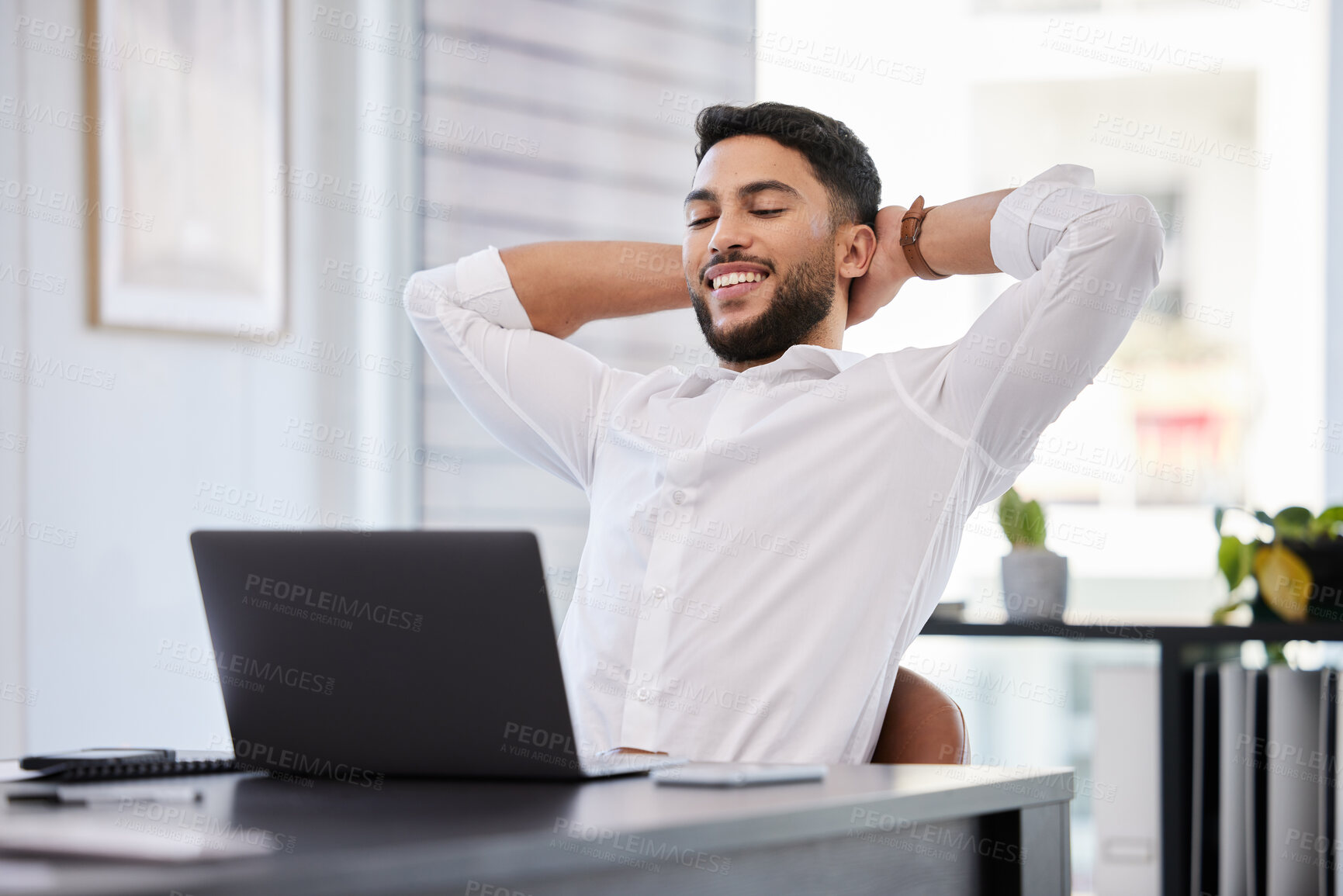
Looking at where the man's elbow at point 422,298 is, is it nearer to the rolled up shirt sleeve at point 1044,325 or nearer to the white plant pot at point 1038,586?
the rolled up shirt sleeve at point 1044,325

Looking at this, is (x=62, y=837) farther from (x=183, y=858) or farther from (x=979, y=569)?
(x=979, y=569)

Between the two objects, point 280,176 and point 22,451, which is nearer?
point 22,451

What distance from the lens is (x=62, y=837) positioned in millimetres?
650

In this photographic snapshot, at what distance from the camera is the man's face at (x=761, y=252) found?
173 cm

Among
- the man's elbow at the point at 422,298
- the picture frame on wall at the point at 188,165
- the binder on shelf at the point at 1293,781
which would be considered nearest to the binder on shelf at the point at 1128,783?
the binder on shelf at the point at 1293,781

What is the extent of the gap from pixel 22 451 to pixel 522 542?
1.66 m

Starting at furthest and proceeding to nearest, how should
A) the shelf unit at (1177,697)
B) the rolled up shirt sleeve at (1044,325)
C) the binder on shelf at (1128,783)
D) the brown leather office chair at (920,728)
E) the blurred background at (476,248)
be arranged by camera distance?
the blurred background at (476,248) < the binder on shelf at (1128,783) < the shelf unit at (1177,697) < the rolled up shirt sleeve at (1044,325) < the brown leather office chair at (920,728)

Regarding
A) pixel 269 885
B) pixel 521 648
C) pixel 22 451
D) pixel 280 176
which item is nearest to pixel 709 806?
pixel 521 648

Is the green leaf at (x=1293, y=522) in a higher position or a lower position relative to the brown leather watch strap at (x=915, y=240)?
lower

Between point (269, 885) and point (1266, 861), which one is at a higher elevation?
point (269, 885)

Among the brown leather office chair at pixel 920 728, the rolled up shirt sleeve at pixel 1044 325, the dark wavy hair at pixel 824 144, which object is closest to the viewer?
the brown leather office chair at pixel 920 728

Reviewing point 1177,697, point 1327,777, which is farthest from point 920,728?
point 1327,777

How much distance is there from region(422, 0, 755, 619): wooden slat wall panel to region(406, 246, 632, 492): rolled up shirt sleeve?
0.83 metres

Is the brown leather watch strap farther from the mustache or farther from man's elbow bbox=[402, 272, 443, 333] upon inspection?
man's elbow bbox=[402, 272, 443, 333]
